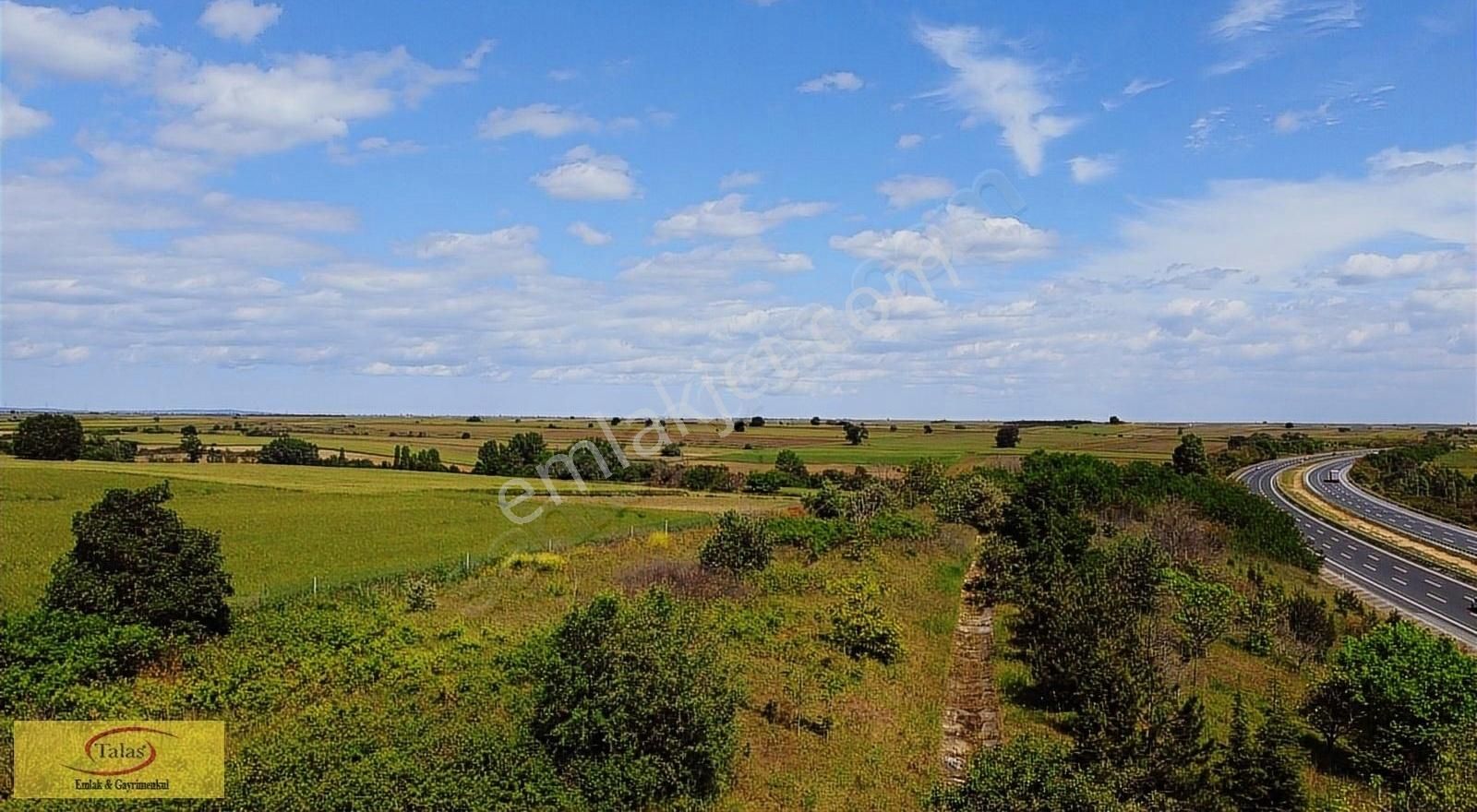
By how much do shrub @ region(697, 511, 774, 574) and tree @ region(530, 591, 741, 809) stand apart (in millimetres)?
13811

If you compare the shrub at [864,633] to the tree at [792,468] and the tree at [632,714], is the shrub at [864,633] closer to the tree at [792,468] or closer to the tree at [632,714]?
the tree at [632,714]

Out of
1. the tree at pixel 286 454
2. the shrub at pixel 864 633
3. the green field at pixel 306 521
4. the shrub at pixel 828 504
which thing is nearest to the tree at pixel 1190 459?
the shrub at pixel 828 504

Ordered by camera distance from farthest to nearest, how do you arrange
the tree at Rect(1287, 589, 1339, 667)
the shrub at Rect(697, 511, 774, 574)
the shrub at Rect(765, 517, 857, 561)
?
the shrub at Rect(765, 517, 857, 561) < the shrub at Rect(697, 511, 774, 574) < the tree at Rect(1287, 589, 1339, 667)

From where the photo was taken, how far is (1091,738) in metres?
12.8

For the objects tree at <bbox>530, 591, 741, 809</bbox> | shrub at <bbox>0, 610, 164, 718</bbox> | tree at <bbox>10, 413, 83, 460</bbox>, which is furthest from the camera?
tree at <bbox>10, 413, 83, 460</bbox>

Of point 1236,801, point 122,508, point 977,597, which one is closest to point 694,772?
point 1236,801

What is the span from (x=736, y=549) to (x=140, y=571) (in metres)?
15.8

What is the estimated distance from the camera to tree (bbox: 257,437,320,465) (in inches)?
2913

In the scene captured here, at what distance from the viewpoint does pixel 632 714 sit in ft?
40.1

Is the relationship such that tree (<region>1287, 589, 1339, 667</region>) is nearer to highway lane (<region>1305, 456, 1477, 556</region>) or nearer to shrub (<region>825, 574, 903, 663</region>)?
shrub (<region>825, 574, 903, 663</region>)

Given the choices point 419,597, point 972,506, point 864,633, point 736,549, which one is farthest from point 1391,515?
A: point 419,597

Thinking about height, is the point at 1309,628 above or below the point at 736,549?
below

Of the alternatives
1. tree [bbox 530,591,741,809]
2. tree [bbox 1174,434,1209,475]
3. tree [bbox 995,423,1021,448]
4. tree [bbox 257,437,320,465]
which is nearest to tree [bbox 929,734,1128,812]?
tree [bbox 530,591,741,809]

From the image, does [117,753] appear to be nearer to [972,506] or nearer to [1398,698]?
[1398,698]
